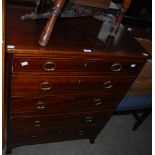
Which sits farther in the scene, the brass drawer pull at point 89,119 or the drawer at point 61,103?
the brass drawer pull at point 89,119

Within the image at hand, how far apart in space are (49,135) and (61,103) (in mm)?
442

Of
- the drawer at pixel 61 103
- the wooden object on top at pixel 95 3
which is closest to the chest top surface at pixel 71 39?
the wooden object on top at pixel 95 3

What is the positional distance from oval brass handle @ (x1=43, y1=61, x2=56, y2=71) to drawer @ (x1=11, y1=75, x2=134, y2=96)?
0.07 m

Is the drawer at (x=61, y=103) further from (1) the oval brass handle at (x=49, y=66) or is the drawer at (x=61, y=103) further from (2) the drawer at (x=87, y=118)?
(1) the oval brass handle at (x=49, y=66)

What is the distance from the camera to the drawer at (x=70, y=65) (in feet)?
3.39

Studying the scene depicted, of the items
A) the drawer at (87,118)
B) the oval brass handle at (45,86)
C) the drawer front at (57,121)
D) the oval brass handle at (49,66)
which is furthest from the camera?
the drawer at (87,118)

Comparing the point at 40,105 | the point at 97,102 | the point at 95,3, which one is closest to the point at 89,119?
the point at 97,102

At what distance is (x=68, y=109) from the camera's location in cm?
144

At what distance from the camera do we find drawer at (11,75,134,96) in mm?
1136

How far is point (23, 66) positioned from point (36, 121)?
55 cm

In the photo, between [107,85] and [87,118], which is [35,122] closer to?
[87,118]

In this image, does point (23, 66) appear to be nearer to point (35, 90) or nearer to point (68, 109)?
point (35, 90)

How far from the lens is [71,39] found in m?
1.13

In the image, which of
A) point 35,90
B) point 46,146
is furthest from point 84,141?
point 35,90
